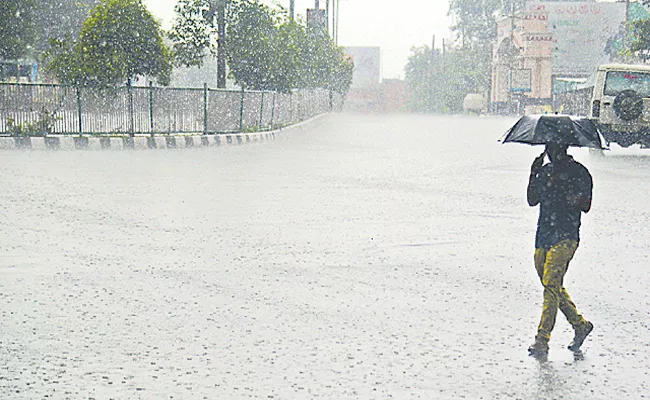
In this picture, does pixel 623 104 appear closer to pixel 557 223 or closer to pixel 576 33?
pixel 557 223

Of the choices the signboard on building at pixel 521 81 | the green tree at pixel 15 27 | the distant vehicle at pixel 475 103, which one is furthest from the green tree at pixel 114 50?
the distant vehicle at pixel 475 103

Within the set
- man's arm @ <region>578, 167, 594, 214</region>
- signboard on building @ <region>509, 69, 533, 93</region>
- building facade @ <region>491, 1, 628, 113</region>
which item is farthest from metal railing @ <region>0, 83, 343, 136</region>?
signboard on building @ <region>509, 69, 533, 93</region>

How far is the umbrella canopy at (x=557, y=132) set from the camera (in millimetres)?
5383

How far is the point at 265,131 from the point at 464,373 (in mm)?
27014

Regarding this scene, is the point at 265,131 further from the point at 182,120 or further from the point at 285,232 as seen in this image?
the point at 285,232

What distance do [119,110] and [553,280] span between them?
65.8 feet

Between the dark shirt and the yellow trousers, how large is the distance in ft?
0.13

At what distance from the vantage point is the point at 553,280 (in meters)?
5.38

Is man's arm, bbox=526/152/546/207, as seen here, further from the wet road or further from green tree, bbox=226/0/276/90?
green tree, bbox=226/0/276/90

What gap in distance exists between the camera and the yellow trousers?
5.37 m

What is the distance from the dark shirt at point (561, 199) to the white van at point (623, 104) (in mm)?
18102

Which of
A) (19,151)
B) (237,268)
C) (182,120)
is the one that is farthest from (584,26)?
(237,268)

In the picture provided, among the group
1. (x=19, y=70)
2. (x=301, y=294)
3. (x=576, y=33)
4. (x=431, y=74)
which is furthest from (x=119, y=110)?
(x=431, y=74)

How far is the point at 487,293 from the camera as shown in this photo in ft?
23.3
